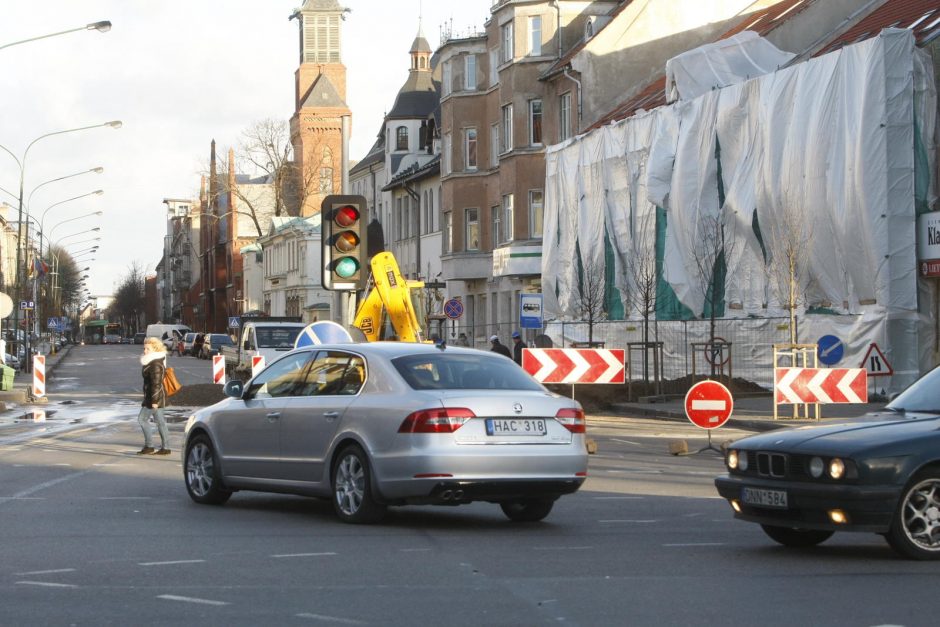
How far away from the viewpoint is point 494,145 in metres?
58.3

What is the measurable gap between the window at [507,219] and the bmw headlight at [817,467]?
145ft

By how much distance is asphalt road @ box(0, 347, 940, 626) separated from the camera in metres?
7.90

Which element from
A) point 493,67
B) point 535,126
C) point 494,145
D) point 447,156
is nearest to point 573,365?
point 535,126

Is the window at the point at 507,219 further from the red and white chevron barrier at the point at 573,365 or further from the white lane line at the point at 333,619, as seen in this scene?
the white lane line at the point at 333,619

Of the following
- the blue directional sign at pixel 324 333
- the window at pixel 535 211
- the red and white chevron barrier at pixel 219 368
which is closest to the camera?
the blue directional sign at pixel 324 333

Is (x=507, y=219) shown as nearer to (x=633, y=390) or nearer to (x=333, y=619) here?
(x=633, y=390)

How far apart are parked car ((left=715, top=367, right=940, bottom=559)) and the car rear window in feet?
8.35

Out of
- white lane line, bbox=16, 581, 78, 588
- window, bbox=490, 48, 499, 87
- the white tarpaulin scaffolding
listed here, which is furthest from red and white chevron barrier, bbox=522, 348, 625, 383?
window, bbox=490, 48, 499, 87

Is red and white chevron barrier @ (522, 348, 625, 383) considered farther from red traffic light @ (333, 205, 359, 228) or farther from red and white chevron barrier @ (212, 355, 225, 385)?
red and white chevron barrier @ (212, 355, 225, 385)

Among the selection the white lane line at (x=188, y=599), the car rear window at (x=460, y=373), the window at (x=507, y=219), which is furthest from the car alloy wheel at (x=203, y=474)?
the window at (x=507, y=219)

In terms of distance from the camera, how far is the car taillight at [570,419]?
12145mm

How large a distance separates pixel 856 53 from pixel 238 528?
2364 centimetres

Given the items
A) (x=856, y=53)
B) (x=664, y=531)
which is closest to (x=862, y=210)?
(x=856, y=53)

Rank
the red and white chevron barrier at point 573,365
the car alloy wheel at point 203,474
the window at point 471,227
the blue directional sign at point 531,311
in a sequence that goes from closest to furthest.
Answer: the car alloy wheel at point 203,474 → the red and white chevron barrier at point 573,365 → the blue directional sign at point 531,311 → the window at point 471,227
